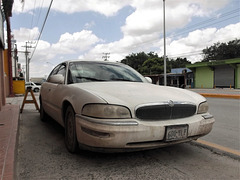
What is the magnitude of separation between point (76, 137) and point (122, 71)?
5.53 feet

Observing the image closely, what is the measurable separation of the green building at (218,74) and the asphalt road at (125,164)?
3057 cm

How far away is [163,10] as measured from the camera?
2150 cm

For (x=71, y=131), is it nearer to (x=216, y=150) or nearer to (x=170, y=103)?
(x=170, y=103)

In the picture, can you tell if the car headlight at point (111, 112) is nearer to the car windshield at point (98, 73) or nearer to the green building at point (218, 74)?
the car windshield at point (98, 73)

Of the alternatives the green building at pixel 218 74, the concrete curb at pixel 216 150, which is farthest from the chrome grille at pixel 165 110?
the green building at pixel 218 74

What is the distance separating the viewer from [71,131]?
10.2 feet

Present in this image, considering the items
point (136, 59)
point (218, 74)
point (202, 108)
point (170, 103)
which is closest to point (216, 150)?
point (202, 108)

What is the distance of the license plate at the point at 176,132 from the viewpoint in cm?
257

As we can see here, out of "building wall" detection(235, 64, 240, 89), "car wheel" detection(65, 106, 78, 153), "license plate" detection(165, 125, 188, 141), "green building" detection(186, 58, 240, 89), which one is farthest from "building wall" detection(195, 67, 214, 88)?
"car wheel" detection(65, 106, 78, 153)

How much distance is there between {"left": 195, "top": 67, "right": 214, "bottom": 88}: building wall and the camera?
115 feet

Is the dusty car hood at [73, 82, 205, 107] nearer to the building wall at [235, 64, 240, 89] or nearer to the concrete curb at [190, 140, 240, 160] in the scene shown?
the concrete curb at [190, 140, 240, 160]

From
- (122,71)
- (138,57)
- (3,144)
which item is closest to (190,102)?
(122,71)

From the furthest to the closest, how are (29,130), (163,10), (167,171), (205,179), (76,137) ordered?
(163,10), (29,130), (76,137), (167,171), (205,179)

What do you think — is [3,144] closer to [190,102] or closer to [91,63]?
[91,63]
